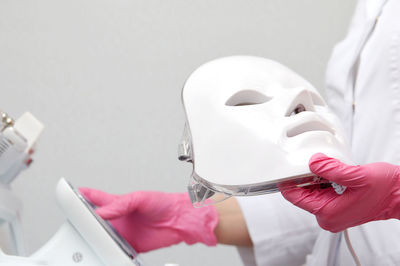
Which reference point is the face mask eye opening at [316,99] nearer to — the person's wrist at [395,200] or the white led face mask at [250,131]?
the white led face mask at [250,131]

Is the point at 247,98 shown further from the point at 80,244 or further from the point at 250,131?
the point at 80,244

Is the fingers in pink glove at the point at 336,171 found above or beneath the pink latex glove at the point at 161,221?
above

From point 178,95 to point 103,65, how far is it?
0.71 feet

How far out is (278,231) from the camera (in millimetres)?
1082

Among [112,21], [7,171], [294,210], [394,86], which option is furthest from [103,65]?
[394,86]

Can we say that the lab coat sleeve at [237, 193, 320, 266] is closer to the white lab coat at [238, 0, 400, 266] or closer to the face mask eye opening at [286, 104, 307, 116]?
the white lab coat at [238, 0, 400, 266]

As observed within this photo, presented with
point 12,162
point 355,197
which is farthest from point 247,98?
point 12,162

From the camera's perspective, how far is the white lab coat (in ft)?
3.03

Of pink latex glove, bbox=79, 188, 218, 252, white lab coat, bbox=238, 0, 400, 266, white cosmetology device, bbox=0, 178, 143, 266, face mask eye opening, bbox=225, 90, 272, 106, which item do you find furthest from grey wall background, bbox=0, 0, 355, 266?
face mask eye opening, bbox=225, 90, 272, 106

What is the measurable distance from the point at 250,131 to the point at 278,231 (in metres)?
0.45

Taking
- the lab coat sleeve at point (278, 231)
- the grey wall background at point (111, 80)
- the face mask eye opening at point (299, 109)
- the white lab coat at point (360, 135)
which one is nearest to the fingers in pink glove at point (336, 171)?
the face mask eye opening at point (299, 109)

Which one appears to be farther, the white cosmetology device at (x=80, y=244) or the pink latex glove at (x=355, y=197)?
the white cosmetology device at (x=80, y=244)

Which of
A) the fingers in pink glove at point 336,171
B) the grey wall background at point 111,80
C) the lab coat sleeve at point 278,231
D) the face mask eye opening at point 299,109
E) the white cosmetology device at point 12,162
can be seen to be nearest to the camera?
the fingers in pink glove at point 336,171

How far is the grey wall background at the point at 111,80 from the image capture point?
1354mm
